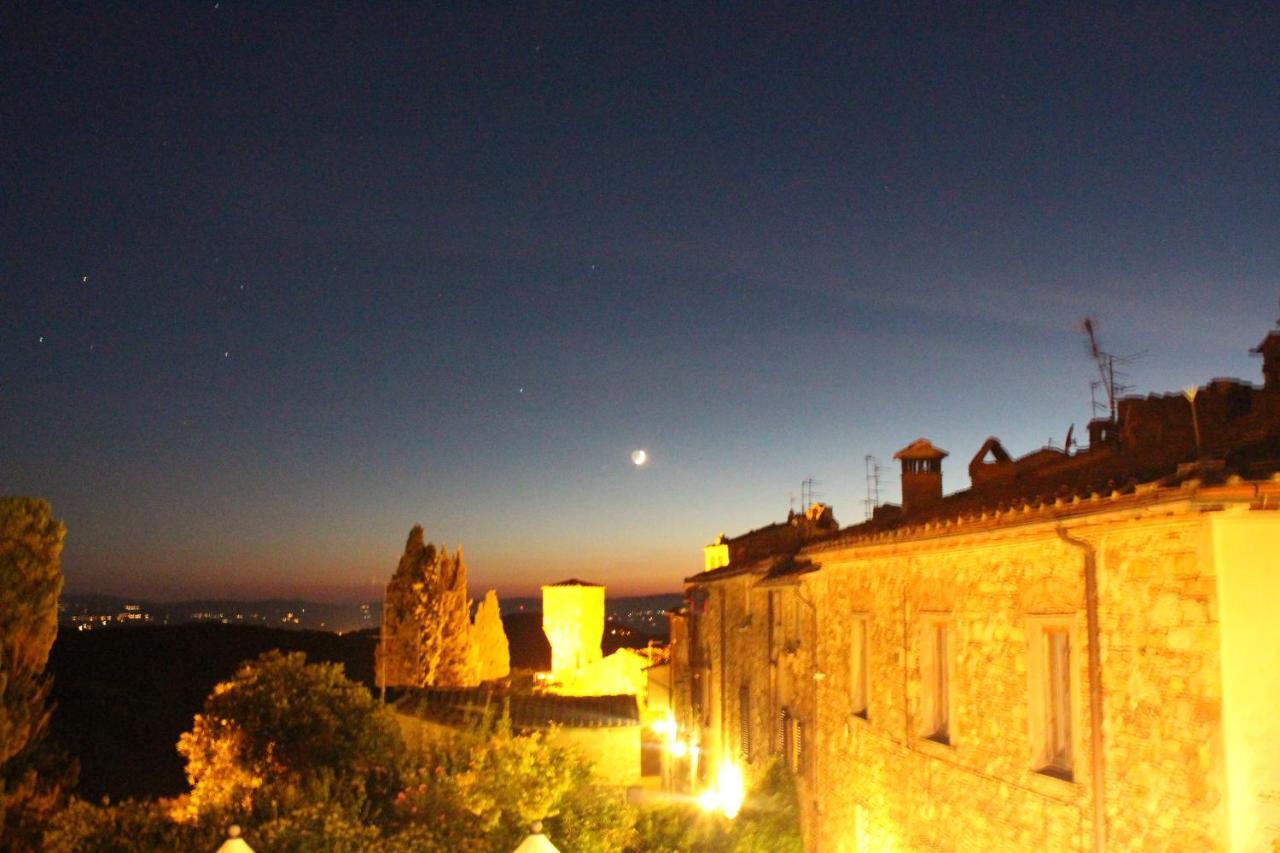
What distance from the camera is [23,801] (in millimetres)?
16359

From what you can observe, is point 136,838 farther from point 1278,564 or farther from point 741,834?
point 1278,564

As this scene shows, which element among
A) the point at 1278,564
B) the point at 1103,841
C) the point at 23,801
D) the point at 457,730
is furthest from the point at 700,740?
the point at 1278,564

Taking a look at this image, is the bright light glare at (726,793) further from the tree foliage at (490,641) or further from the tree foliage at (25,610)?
the tree foliage at (490,641)

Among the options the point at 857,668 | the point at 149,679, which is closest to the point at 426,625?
the point at 149,679

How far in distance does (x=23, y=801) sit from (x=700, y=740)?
1499 cm

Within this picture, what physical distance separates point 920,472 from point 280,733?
42.8 feet

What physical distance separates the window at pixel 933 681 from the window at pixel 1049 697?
7.67 feet

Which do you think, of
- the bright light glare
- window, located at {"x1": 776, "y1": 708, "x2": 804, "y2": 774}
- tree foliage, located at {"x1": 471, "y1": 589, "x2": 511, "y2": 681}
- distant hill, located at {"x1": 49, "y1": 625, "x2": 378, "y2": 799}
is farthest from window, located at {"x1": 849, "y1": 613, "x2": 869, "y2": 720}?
tree foliage, located at {"x1": 471, "y1": 589, "x2": 511, "y2": 681}

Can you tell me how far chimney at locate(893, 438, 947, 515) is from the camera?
17172 millimetres

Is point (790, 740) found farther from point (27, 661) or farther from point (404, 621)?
point (404, 621)

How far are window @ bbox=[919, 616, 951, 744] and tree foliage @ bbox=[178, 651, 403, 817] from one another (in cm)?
1078

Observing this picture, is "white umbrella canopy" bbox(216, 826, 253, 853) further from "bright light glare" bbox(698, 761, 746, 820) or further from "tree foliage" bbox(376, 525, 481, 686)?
"tree foliage" bbox(376, 525, 481, 686)

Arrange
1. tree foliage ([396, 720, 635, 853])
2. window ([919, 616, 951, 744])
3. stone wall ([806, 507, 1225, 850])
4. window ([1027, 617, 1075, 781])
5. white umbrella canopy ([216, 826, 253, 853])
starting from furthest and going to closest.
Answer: tree foliage ([396, 720, 635, 853])
window ([919, 616, 951, 744])
white umbrella canopy ([216, 826, 253, 853])
window ([1027, 617, 1075, 781])
stone wall ([806, 507, 1225, 850])

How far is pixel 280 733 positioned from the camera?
1966 cm
